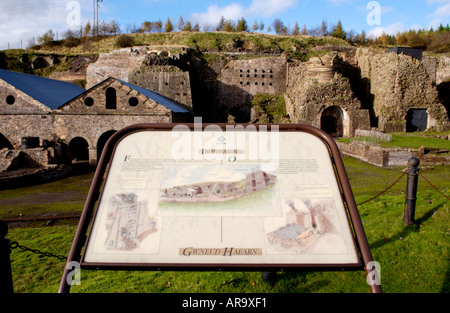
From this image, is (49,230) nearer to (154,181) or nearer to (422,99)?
(154,181)

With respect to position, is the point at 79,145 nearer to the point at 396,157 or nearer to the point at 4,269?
the point at 396,157

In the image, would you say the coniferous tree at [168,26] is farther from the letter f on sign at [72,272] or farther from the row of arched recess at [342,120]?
the letter f on sign at [72,272]

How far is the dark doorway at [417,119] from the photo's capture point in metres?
23.3

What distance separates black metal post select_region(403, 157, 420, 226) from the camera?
533cm

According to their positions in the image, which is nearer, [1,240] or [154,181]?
[1,240]

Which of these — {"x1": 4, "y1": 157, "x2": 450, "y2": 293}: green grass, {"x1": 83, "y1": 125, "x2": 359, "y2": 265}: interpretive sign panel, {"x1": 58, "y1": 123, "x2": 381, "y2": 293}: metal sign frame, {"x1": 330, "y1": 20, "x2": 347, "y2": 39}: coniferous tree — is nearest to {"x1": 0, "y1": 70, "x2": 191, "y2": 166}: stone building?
{"x1": 4, "y1": 157, "x2": 450, "y2": 293}: green grass

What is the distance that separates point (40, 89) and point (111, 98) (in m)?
6.47

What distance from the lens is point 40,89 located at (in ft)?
66.2

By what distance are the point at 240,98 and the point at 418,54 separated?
58.7 ft

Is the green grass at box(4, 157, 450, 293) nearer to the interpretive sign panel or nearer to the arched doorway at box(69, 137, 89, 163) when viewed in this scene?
the interpretive sign panel

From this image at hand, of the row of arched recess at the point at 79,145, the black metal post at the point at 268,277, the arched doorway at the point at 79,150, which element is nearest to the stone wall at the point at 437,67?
the row of arched recess at the point at 79,145

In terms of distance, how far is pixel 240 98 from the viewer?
2983 cm

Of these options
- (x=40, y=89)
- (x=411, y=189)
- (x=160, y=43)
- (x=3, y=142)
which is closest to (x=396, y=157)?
(x=411, y=189)
